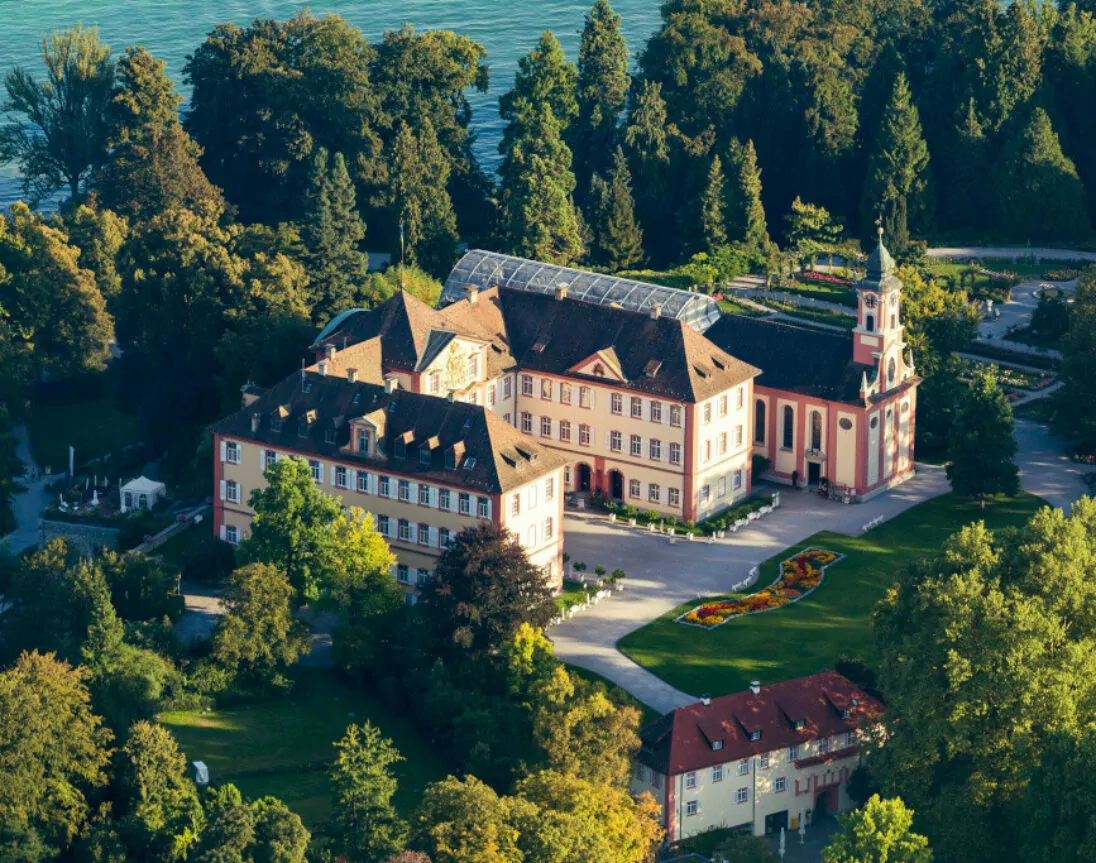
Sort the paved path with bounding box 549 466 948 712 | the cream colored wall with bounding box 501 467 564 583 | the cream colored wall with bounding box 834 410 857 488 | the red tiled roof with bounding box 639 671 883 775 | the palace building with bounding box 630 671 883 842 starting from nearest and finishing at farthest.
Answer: the palace building with bounding box 630 671 883 842 → the red tiled roof with bounding box 639 671 883 775 → the paved path with bounding box 549 466 948 712 → the cream colored wall with bounding box 501 467 564 583 → the cream colored wall with bounding box 834 410 857 488

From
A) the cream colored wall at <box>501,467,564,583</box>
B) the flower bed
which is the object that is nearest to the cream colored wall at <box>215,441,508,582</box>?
the cream colored wall at <box>501,467,564,583</box>

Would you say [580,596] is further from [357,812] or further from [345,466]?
[357,812]

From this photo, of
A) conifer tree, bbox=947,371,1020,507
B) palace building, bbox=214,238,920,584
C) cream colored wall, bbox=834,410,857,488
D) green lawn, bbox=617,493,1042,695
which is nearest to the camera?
green lawn, bbox=617,493,1042,695

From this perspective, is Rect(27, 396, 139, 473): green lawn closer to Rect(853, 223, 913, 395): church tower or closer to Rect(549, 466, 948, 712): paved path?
Rect(549, 466, 948, 712): paved path

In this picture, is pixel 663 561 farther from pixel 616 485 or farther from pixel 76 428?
pixel 76 428

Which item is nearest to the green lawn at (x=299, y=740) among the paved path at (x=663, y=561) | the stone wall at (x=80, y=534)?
the paved path at (x=663, y=561)

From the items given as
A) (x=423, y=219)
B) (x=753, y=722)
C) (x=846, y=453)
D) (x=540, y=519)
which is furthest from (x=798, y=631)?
(x=423, y=219)

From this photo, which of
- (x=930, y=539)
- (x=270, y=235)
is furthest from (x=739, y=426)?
(x=270, y=235)
